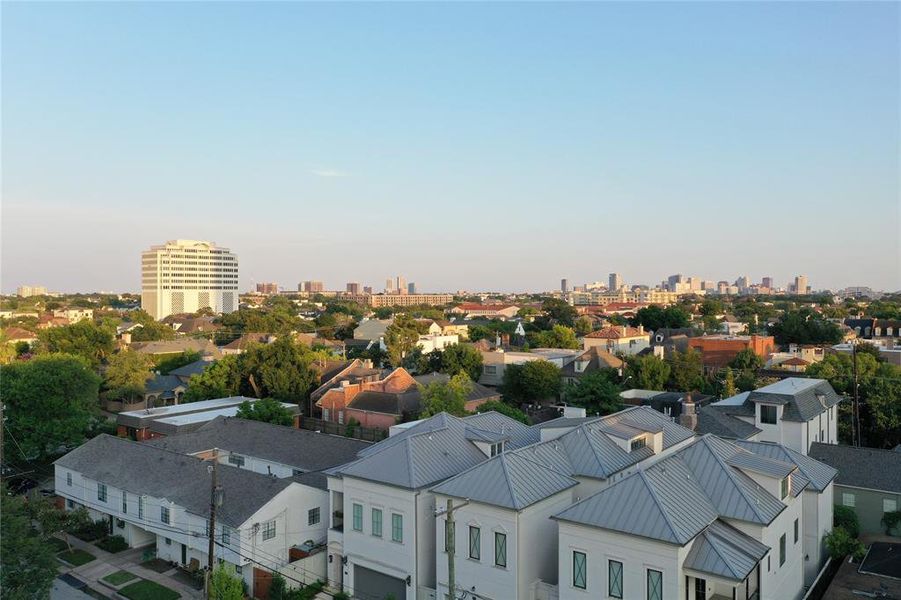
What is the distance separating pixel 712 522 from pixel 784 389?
1778cm

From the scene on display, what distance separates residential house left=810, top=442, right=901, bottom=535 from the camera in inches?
1038

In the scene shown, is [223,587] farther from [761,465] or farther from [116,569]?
[761,465]

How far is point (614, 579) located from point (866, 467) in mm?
16601

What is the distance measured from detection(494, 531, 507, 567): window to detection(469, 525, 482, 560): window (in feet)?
1.74

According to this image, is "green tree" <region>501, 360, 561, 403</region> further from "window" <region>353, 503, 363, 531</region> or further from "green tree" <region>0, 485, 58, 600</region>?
"green tree" <region>0, 485, 58, 600</region>

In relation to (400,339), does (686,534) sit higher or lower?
lower

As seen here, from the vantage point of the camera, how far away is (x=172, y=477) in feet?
88.1

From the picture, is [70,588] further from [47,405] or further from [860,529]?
[860,529]

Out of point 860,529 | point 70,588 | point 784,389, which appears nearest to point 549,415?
point 784,389

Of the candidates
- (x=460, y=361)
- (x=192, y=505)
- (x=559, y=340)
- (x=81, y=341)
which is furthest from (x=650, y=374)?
(x=81, y=341)

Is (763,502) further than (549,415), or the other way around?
(549,415)

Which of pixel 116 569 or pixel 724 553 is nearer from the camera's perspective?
pixel 724 553

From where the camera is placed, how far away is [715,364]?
6266 cm

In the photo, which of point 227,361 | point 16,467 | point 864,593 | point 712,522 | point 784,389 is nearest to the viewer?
point 712,522
